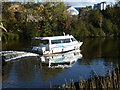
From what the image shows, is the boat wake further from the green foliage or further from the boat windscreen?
the green foliage

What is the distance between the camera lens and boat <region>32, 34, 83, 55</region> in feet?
81.9

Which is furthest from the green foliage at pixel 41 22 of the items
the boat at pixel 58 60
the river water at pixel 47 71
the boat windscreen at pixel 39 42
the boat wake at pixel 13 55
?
the river water at pixel 47 71

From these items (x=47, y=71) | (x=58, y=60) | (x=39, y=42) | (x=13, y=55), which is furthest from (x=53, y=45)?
(x=47, y=71)

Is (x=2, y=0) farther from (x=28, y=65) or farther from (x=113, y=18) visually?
(x=28, y=65)

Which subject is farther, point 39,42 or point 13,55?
point 39,42

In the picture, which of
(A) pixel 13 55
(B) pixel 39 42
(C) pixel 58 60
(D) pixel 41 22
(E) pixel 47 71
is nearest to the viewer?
(E) pixel 47 71

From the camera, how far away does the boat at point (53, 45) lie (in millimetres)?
24972

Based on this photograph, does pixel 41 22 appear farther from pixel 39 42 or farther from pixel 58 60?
pixel 58 60

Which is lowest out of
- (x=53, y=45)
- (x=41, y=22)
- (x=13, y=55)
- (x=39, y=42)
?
(x=13, y=55)

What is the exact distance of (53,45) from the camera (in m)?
26.1

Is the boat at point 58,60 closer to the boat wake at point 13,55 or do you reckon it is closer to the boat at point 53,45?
the boat at point 53,45

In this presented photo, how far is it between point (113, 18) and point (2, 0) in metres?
24.4

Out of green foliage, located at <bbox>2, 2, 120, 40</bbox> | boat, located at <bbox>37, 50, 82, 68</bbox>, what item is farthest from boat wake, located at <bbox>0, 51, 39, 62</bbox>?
green foliage, located at <bbox>2, 2, 120, 40</bbox>

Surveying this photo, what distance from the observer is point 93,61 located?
21.4 metres
